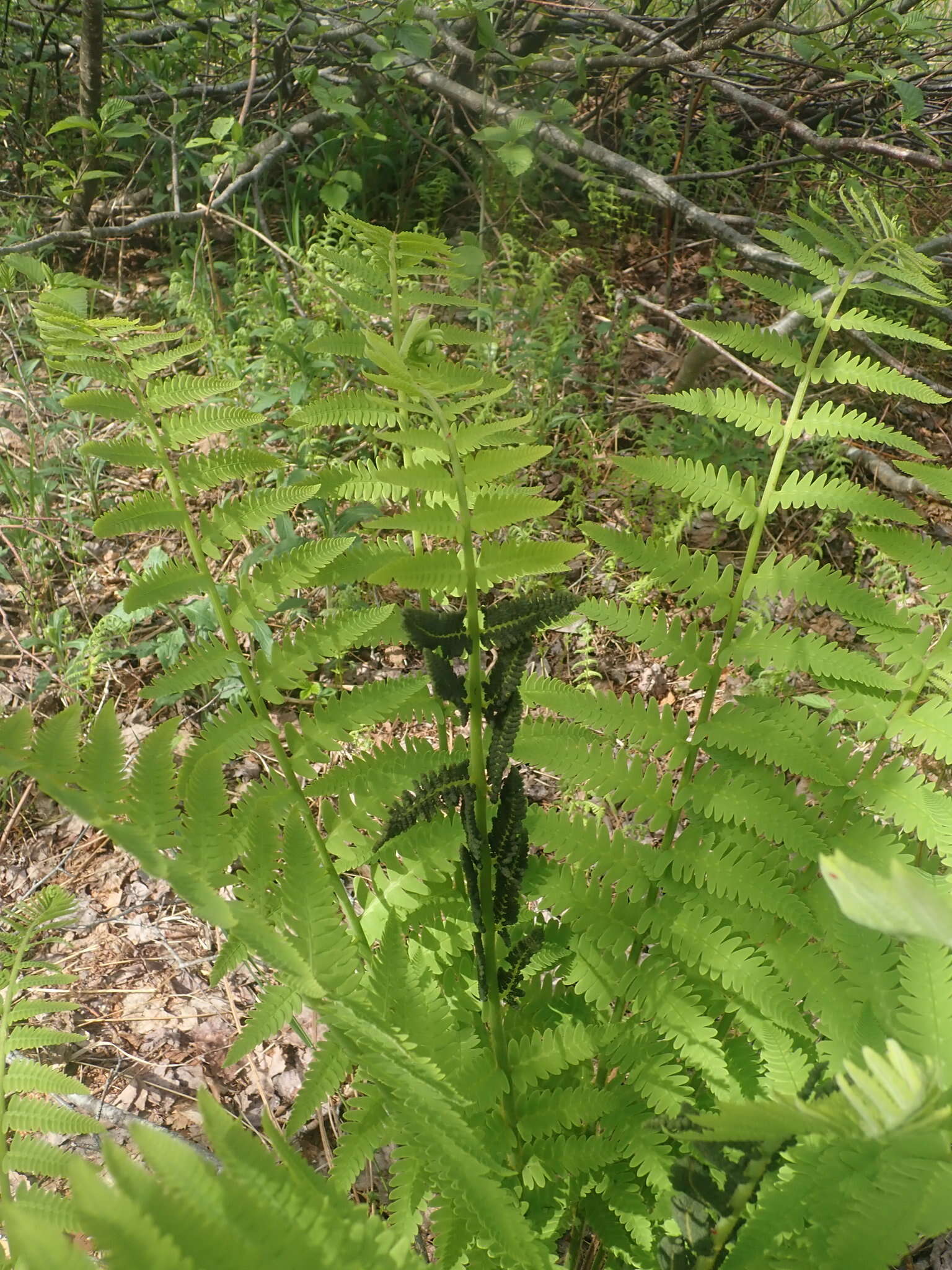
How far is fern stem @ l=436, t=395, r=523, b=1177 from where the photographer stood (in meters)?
1.16

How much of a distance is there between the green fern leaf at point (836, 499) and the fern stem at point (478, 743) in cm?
75

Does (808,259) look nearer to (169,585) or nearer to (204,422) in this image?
(204,422)

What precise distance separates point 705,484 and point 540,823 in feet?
2.51

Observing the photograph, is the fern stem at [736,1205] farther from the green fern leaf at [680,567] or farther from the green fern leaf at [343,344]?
the green fern leaf at [343,344]

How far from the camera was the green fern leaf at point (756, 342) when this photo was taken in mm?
1701

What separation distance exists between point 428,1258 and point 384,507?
99.7 inches

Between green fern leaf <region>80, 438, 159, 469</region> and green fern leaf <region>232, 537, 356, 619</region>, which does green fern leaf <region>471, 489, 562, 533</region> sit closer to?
green fern leaf <region>232, 537, 356, 619</region>

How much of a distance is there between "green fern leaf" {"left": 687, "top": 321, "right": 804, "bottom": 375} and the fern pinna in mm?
11

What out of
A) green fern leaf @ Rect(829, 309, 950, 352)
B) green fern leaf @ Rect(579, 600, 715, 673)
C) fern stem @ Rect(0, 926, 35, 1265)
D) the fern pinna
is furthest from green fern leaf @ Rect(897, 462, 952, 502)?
fern stem @ Rect(0, 926, 35, 1265)

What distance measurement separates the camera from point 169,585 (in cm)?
163

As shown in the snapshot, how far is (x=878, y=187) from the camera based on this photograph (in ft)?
14.7

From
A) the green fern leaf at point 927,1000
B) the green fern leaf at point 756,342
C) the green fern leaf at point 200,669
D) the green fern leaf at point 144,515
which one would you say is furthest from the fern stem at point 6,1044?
the green fern leaf at point 756,342

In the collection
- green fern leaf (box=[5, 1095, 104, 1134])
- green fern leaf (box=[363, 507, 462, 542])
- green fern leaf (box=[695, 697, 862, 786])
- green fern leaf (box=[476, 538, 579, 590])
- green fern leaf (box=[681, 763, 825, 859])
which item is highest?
green fern leaf (box=[363, 507, 462, 542])

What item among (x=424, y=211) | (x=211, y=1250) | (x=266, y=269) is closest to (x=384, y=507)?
(x=266, y=269)
